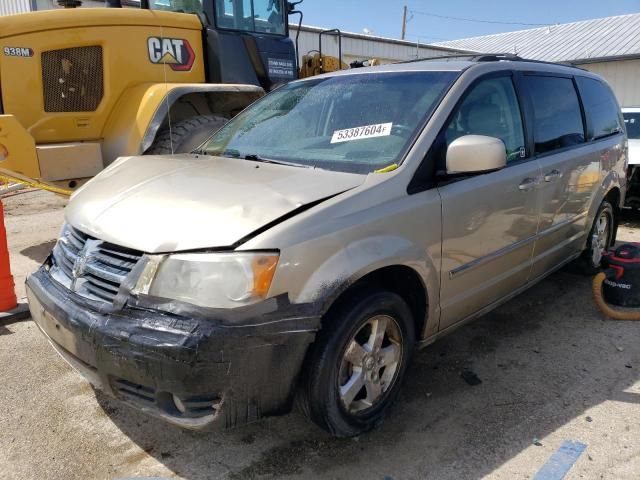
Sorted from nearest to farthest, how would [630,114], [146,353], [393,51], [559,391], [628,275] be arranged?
[146,353] < [559,391] < [628,275] < [630,114] < [393,51]

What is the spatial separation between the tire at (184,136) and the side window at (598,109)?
131 inches

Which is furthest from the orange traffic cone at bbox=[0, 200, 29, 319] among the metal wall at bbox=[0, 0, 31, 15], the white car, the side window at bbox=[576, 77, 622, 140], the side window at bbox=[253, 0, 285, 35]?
the metal wall at bbox=[0, 0, 31, 15]

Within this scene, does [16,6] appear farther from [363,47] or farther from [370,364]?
[370,364]

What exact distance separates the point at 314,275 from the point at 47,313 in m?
1.34

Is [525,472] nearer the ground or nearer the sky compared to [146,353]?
nearer the ground

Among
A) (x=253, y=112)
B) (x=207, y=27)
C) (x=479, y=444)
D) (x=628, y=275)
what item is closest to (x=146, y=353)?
(x=479, y=444)

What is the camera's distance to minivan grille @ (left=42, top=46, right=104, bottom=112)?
5312 mm

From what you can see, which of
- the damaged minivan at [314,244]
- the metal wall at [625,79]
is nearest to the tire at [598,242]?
the damaged minivan at [314,244]

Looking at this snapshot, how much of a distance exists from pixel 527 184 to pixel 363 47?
17.7 metres

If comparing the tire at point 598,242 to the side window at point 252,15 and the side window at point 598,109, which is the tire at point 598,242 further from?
the side window at point 252,15

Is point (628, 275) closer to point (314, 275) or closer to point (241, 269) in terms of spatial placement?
point (314, 275)

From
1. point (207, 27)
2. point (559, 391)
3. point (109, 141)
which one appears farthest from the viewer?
point (207, 27)

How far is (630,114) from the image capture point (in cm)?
834

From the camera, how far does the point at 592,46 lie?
2391cm
